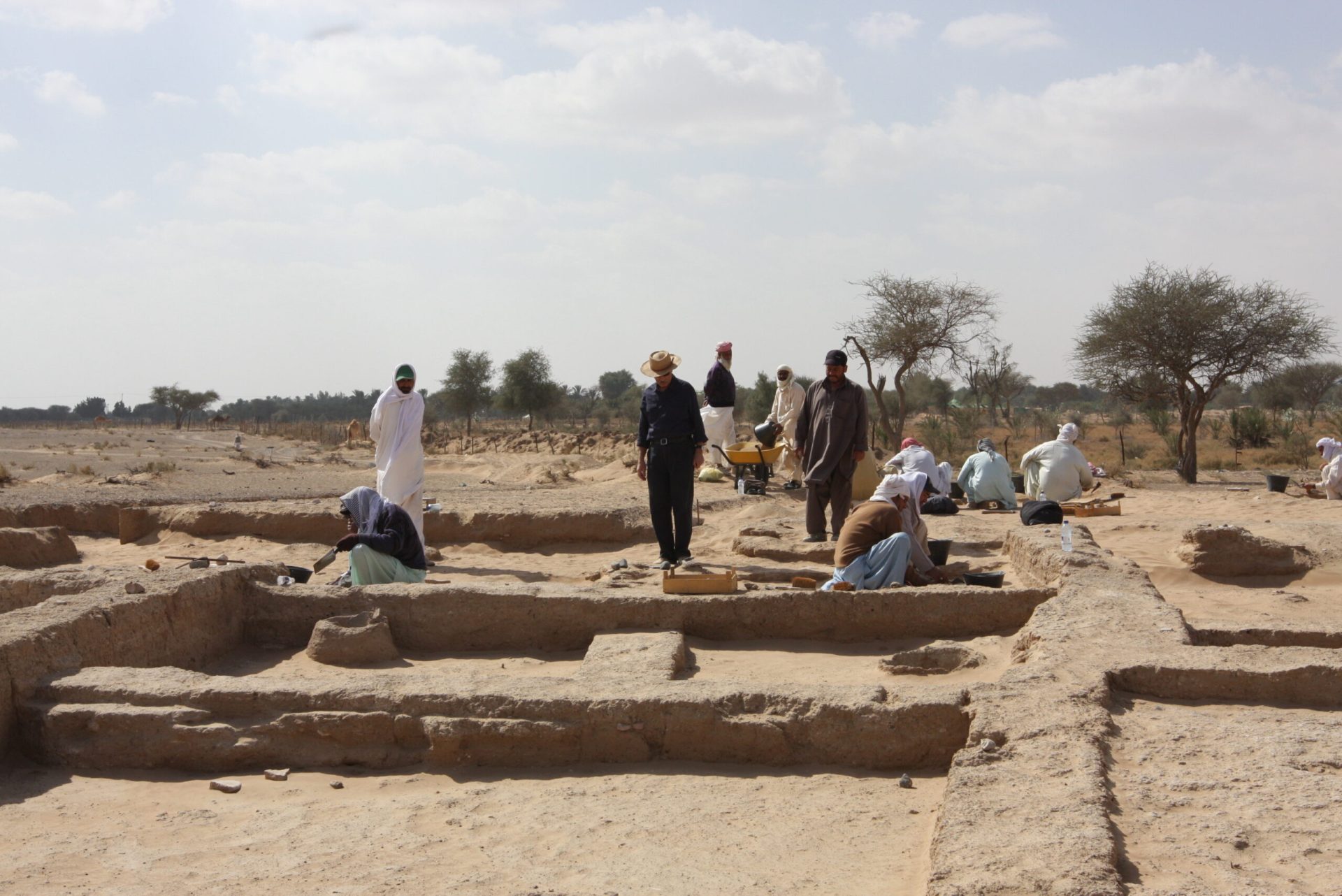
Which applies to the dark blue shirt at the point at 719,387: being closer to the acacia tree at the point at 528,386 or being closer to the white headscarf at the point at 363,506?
the white headscarf at the point at 363,506

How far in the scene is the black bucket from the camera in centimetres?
1245

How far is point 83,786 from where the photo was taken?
4.55 meters

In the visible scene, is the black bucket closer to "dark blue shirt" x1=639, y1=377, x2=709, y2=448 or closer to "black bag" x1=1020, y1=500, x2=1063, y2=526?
"black bag" x1=1020, y1=500, x2=1063, y2=526

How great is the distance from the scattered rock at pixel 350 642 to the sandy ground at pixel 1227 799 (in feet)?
12.6

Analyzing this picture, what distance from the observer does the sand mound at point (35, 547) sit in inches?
399

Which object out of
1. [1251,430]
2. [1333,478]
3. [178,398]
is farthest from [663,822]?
[178,398]

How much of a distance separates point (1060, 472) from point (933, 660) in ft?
20.4

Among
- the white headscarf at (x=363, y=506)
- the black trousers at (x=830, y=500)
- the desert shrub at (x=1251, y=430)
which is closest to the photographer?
the white headscarf at (x=363, y=506)

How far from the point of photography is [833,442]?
8602 millimetres

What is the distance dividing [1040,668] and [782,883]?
1759 mm

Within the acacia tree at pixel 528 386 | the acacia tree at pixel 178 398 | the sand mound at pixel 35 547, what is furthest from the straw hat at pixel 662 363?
the acacia tree at pixel 178 398

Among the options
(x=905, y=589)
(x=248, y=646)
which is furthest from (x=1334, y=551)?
(x=248, y=646)

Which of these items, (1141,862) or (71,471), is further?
(71,471)

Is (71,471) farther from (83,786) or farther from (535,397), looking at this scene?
(535,397)
